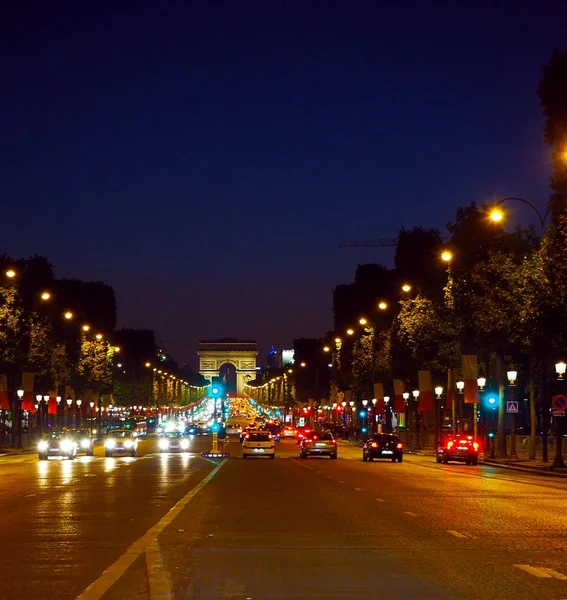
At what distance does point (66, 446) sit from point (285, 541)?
4724cm

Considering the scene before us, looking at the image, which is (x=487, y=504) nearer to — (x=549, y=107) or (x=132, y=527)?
(x=132, y=527)

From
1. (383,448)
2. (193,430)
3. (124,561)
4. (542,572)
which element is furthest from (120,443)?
(193,430)

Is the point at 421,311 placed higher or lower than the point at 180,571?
higher

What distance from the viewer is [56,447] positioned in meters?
63.7

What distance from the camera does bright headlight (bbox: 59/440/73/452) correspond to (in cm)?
6366

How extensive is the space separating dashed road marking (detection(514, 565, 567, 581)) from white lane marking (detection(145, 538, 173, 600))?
4.52 m

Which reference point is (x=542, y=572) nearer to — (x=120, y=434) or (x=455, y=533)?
(x=455, y=533)

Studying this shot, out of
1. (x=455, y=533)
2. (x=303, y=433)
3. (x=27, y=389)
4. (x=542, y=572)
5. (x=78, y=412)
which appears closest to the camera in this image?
(x=542, y=572)

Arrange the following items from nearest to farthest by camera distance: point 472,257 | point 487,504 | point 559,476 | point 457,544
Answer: point 457,544, point 487,504, point 559,476, point 472,257

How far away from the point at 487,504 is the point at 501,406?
1340 inches

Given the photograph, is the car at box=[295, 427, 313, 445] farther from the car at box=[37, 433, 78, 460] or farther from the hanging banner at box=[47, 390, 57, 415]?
the hanging banner at box=[47, 390, 57, 415]

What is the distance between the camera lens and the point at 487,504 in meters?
27.1

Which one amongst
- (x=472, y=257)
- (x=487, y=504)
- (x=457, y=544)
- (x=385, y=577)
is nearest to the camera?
(x=385, y=577)

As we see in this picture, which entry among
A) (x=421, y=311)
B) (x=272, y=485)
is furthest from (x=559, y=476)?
(x=421, y=311)
